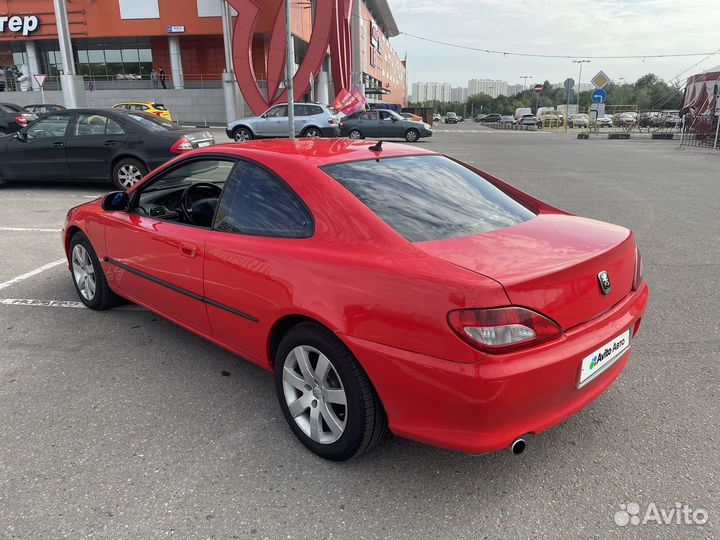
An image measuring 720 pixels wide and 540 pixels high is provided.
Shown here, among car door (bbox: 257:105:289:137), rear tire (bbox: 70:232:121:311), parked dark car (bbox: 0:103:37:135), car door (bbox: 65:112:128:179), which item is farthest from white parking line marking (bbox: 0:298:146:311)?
car door (bbox: 257:105:289:137)

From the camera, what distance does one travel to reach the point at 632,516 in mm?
2248

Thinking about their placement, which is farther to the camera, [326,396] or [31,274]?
[31,274]

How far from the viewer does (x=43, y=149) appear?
977 cm

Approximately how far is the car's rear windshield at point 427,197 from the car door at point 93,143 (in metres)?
7.73

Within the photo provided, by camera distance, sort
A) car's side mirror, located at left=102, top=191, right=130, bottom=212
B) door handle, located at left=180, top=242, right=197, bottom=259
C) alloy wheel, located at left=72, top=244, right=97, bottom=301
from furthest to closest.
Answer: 1. alloy wheel, located at left=72, top=244, right=97, bottom=301
2. car's side mirror, located at left=102, top=191, right=130, bottom=212
3. door handle, located at left=180, top=242, right=197, bottom=259

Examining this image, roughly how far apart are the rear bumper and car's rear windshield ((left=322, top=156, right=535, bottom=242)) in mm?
610

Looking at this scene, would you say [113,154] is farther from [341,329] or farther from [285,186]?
[341,329]

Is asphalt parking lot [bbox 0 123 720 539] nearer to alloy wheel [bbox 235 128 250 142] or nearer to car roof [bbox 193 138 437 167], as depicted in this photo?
car roof [bbox 193 138 437 167]

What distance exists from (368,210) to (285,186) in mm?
522

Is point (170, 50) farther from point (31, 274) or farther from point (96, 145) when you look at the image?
point (31, 274)

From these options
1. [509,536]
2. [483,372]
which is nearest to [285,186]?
[483,372]

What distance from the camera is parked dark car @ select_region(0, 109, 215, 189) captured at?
30.6 feet

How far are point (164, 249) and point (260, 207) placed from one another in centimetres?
86
